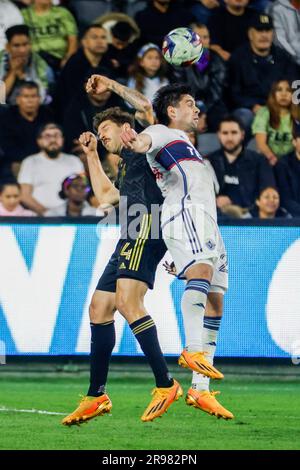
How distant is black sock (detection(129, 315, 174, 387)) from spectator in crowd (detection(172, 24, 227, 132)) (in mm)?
5434

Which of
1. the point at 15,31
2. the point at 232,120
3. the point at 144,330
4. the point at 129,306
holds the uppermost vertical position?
the point at 15,31

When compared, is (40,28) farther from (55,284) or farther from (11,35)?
(55,284)

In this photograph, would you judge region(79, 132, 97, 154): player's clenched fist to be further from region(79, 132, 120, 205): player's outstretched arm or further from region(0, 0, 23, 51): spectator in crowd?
region(0, 0, 23, 51): spectator in crowd

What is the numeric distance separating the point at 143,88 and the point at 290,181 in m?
1.89

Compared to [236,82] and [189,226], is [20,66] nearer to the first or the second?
[236,82]

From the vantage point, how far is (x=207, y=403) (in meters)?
7.30

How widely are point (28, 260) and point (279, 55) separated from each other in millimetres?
4359

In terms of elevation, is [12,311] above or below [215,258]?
below

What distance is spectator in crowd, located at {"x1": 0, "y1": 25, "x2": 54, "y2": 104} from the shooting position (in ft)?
41.3

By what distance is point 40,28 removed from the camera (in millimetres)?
12898

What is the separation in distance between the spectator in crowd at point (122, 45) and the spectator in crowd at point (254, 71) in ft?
3.71

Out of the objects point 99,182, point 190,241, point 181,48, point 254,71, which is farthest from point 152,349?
point 254,71

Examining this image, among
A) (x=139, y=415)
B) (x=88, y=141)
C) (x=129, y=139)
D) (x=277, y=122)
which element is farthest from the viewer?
(x=277, y=122)

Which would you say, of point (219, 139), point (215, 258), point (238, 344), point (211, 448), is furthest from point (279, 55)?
point (211, 448)
